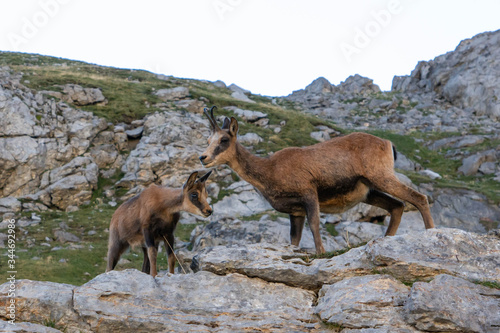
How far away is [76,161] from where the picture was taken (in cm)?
3194

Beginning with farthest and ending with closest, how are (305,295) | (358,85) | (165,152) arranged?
(358,85)
(165,152)
(305,295)

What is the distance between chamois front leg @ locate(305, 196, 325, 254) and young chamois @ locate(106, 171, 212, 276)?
4141mm

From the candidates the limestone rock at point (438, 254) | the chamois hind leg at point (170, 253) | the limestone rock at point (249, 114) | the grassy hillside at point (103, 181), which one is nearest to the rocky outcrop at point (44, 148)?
the grassy hillside at point (103, 181)

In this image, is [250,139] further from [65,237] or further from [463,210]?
[65,237]

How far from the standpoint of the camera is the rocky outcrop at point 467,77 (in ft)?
210

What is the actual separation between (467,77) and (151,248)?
67211 millimetres

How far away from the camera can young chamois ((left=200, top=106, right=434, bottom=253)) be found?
10.9 metres

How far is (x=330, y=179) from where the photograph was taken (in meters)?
11.2

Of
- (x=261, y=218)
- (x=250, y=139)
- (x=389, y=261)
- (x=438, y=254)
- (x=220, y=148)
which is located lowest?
(x=261, y=218)

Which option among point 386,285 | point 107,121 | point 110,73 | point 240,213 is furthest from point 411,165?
point 110,73

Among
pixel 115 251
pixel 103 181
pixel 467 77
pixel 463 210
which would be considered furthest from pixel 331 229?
pixel 467 77

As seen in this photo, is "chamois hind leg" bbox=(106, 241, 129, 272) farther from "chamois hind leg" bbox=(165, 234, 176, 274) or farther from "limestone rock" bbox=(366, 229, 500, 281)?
"limestone rock" bbox=(366, 229, 500, 281)

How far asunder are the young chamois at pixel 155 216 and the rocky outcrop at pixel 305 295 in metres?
4.70
